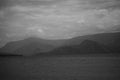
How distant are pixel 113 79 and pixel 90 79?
734 centimetres

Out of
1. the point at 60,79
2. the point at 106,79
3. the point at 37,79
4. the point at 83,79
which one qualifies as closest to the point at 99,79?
the point at 106,79

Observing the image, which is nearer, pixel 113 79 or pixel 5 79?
pixel 113 79

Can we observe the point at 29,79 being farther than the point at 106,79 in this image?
Yes

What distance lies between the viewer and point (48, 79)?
50062 millimetres

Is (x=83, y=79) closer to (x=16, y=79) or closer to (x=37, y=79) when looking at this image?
(x=37, y=79)

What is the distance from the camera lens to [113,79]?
46531 mm

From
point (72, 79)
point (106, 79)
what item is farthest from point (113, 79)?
point (72, 79)

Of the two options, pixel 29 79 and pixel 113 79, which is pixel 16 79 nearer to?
pixel 29 79

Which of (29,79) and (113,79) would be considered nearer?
(113,79)

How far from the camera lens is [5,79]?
5050cm

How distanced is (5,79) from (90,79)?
29.6 meters

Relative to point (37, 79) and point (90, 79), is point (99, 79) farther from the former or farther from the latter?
point (37, 79)

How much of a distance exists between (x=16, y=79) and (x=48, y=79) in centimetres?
1124

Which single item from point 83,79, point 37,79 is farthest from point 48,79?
point 83,79
